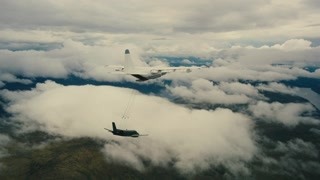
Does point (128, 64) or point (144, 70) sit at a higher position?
point (128, 64)

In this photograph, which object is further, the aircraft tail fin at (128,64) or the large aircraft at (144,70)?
the aircraft tail fin at (128,64)

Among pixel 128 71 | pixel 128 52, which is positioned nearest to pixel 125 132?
pixel 128 71

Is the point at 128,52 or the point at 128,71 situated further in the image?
the point at 128,52

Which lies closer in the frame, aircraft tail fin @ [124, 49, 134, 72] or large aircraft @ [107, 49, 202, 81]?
large aircraft @ [107, 49, 202, 81]

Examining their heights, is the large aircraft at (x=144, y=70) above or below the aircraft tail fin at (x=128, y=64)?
below

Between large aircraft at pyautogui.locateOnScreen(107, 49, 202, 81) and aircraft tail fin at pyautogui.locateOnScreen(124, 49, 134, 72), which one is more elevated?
aircraft tail fin at pyautogui.locateOnScreen(124, 49, 134, 72)

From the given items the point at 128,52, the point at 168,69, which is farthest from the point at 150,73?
the point at 128,52

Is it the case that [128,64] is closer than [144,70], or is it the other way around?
[144,70]

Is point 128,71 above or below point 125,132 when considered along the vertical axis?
above

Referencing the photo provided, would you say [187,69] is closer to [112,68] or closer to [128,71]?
[128,71]

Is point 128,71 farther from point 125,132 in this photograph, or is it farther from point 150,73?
point 125,132
